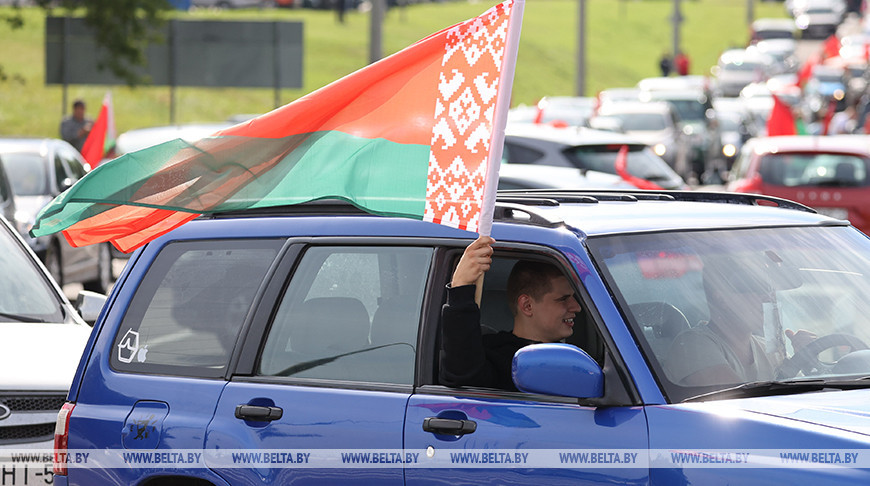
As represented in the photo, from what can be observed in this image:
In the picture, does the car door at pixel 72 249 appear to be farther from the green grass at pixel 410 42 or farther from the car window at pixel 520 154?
the green grass at pixel 410 42

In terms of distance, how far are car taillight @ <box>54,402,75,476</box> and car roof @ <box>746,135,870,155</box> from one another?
12.5 meters

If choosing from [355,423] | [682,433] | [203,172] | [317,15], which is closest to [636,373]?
[682,433]

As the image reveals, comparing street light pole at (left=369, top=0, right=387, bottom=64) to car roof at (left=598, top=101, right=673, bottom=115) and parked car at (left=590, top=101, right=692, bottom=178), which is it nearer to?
parked car at (left=590, top=101, right=692, bottom=178)

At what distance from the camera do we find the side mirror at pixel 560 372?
158 inches

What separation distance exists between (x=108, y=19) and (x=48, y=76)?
4687 mm

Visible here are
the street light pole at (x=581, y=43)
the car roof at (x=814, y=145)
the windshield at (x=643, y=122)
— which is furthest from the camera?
the street light pole at (x=581, y=43)

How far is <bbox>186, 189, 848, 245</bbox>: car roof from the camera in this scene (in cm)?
448

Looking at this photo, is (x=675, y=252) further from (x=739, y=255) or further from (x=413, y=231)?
(x=413, y=231)

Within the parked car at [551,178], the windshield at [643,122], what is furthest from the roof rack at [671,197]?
the windshield at [643,122]

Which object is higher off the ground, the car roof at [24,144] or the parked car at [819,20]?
the parked car at [819,20]

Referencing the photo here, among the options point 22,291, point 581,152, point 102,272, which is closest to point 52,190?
point 102,272

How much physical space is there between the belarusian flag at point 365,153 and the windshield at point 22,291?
248 cm

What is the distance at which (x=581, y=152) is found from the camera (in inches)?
595

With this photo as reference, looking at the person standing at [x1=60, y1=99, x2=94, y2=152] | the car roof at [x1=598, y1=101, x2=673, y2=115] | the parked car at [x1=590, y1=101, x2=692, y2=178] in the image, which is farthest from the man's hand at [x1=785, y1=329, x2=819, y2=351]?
the car roof at [x1=598, y1=101, x2=673, y2=115]
